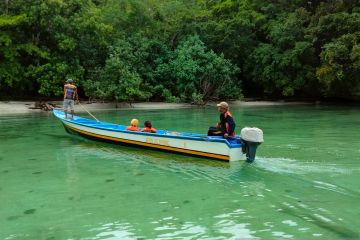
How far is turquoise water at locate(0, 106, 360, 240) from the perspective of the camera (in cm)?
618

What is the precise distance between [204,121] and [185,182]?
12193 mm

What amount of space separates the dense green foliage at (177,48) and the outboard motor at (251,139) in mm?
18940

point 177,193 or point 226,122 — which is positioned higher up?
point 226,122

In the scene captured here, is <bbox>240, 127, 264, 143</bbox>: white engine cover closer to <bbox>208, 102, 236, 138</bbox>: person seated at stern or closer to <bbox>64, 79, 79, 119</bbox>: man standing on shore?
<bbox>208, 102, 236, 138</bbox>: person seated at stern

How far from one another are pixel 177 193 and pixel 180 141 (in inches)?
133

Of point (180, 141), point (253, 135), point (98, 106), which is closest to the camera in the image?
point (253, 135)

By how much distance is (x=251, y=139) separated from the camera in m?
10.0

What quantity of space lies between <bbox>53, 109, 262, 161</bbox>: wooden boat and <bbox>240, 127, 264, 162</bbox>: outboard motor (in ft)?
0.55

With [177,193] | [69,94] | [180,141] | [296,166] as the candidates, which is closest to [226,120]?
[180,141]

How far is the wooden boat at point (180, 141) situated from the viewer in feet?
34.2

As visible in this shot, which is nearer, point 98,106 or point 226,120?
point 226,120

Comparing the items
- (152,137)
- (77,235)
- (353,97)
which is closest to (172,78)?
(353,97)

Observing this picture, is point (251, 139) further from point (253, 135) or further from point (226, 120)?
point (226, 120)

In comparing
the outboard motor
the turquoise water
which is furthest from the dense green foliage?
the outboard motor
